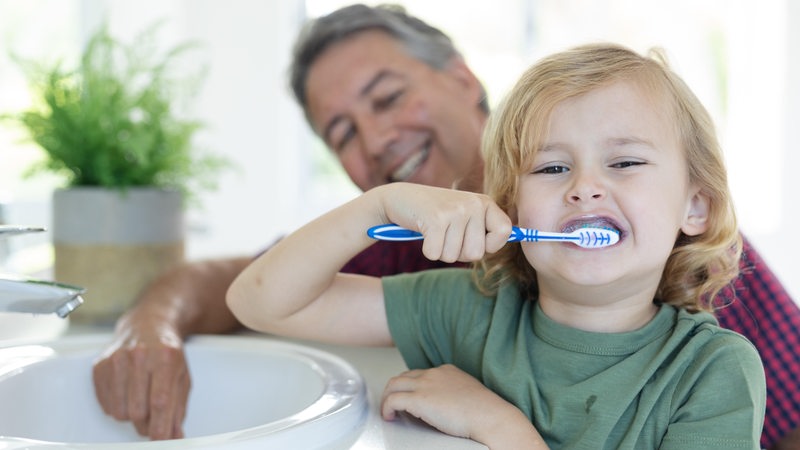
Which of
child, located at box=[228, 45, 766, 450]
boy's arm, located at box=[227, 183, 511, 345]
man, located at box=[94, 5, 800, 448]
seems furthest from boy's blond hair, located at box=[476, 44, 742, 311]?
man, located at box=[94, 5, 800, 448]

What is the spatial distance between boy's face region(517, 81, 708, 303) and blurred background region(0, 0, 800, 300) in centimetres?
262

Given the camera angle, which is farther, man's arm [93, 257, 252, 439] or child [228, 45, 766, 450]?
man's arm [93, 257, 252, 439]

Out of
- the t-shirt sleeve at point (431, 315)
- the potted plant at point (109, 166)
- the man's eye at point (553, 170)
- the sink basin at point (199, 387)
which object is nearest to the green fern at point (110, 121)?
Answer: the potted plant at point (109, 166)

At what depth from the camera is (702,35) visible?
3.83m

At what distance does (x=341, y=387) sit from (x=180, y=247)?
536 mm

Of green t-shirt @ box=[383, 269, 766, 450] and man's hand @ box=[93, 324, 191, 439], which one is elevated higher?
green t-shirt @ box=[383, 269, 766, 450]

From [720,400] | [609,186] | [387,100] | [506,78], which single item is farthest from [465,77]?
[506,78]

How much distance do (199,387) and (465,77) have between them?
78 cm

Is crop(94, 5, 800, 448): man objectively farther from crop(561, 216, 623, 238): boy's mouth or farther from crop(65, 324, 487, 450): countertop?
crop(561, 216, 623, 238): boy's mouth

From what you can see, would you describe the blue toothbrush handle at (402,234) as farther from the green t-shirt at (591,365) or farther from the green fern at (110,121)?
the green fern at (110,121)

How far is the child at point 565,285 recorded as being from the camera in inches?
29.5

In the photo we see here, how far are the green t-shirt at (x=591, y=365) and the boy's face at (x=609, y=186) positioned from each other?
0.07m

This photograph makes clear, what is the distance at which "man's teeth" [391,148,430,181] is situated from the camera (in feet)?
4.71

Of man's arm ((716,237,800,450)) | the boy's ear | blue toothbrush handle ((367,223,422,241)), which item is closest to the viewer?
blue toothbrush handle ((367,223,422,241))
